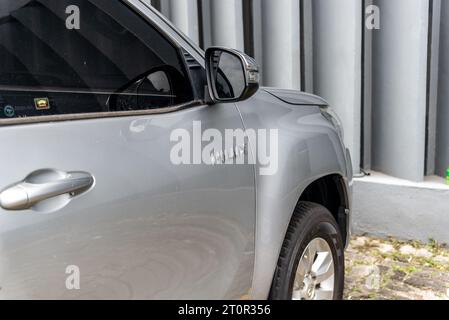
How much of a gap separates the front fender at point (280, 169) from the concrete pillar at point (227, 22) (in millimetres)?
2526

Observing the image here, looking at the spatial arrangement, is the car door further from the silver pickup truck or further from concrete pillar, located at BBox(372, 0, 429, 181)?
concrete pillar, located at BBox(372, 0, 429, 181)

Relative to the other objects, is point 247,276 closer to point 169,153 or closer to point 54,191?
point 169,153

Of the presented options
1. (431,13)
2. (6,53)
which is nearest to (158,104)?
(6,53)

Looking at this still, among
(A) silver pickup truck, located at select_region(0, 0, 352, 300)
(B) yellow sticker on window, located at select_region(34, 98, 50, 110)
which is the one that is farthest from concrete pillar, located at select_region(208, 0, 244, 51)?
(B) yellow sticker on window, located at select_region(34, 98, 50, 110)

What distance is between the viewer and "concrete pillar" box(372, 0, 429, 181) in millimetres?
4570

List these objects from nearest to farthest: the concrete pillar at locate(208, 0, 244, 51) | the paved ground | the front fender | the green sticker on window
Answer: the green sticker on window, the front fender, the paved ground, the concrete pillar at locate(208, 0, 244, 51)

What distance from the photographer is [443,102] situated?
487 cm

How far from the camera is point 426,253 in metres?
4.43

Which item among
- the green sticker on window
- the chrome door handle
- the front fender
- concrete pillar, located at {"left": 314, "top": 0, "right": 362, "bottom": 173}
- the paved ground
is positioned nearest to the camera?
the chrome door handle

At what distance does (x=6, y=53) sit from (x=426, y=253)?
3805 millimetres

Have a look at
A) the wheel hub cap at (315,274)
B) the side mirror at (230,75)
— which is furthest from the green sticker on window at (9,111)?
the wheel hub cap at (315,274)

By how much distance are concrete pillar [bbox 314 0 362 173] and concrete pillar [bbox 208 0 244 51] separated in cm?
80

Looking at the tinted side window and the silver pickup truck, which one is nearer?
the silver pickup truck

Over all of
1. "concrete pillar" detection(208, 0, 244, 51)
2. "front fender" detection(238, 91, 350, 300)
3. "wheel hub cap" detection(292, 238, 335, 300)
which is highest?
"concrete pillar" detection(208, 0, 244, 51)
